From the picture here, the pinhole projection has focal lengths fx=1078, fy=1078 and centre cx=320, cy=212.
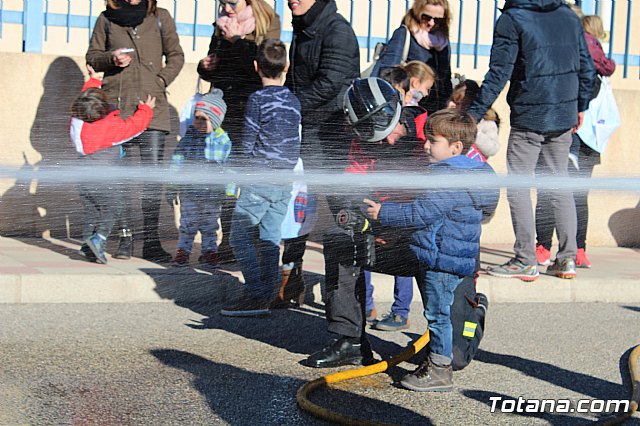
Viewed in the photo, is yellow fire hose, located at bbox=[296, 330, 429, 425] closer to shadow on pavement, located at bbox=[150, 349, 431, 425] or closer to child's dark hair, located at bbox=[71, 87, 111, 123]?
shadow on pavement, located at bbox=[150, 349, 431, 425]

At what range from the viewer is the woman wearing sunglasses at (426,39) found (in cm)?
710

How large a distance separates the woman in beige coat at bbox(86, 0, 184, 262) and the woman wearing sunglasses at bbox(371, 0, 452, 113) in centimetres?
169

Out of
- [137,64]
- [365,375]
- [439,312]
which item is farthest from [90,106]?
[439,312]

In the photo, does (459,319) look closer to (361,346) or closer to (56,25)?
(361,346)

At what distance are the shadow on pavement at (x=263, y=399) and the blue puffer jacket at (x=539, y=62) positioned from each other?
2994 mm

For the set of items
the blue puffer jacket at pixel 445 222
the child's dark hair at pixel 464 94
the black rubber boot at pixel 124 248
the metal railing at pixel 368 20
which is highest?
the metal railing at pixel 368 20

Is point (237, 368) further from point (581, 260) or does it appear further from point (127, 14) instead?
point (581, 260)

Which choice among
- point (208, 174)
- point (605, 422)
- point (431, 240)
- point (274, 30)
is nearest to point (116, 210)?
point (208, 174)

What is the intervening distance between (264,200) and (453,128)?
69.2 inches

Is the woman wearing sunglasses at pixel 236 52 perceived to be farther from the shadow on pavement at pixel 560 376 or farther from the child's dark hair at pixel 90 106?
the shadow on pavement at pixel 560 376

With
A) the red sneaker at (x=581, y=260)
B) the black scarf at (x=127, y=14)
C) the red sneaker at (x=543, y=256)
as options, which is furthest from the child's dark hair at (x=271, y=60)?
the red sneaker at (x=581, y=260)

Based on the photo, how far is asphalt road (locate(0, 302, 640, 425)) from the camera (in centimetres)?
421

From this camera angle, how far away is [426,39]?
7.15 metres

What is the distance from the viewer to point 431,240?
4.65 metres
